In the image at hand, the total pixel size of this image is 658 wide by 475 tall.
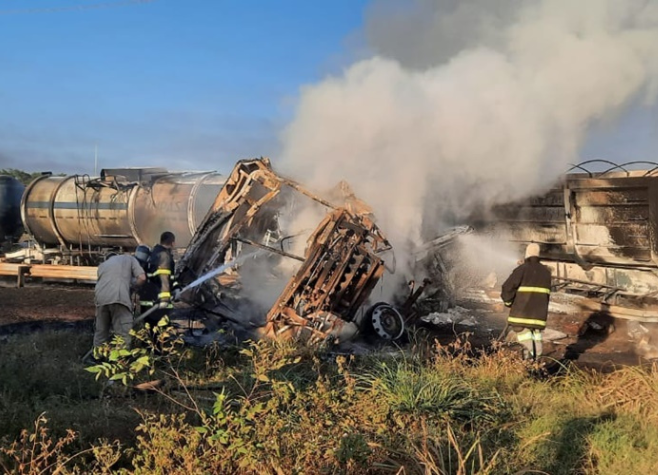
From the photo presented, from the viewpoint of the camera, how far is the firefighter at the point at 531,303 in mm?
6227

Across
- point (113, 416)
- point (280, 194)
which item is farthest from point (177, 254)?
point (113, 416)

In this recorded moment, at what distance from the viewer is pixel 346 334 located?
749cm

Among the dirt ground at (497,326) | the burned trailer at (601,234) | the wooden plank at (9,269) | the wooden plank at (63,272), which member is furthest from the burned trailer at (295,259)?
the wooden plank at (9,269)

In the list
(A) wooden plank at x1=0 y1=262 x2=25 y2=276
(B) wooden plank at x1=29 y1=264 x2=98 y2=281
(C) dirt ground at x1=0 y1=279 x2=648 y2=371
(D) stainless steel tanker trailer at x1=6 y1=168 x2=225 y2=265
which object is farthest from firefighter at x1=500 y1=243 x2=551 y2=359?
(A) wooden plank at x1=0 y1=262 x2=25 y2=276

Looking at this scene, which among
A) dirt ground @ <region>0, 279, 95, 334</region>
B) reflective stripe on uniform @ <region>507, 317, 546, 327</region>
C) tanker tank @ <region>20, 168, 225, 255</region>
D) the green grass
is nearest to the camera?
the green grass

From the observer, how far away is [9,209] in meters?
16.2

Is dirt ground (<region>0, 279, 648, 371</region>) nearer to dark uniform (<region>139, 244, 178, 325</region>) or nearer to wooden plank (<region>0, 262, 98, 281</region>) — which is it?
wooden plank (<region>0, 262, 98, 281</region>)

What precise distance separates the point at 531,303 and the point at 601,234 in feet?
10.8

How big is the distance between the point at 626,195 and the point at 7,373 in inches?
317

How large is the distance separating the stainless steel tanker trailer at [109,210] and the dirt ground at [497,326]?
7.00 feet

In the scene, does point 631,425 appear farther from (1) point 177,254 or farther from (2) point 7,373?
(1) point 177,254

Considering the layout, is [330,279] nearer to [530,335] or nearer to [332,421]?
[530,335]

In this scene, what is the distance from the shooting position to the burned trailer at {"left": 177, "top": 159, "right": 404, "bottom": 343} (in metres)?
6.86

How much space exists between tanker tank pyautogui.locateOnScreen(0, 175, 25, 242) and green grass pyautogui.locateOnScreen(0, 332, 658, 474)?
449 inches
